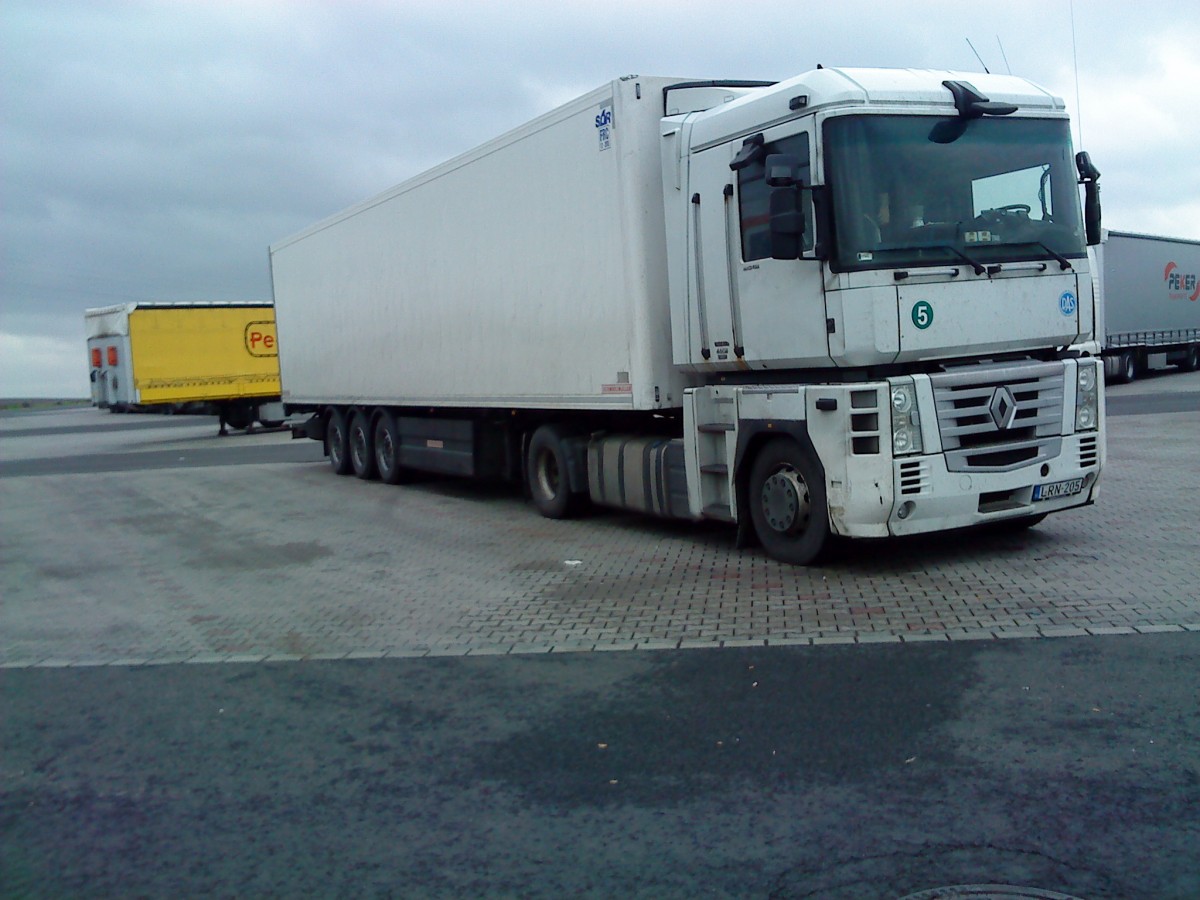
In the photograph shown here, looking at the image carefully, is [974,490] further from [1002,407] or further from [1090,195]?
[1090,195]

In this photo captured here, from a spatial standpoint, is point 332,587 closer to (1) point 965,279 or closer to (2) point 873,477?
(2) point 873,477

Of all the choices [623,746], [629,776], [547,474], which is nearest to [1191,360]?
[547,474]

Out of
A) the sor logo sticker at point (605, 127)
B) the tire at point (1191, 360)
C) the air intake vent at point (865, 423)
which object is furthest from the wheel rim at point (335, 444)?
the tire at point (1191, 360)

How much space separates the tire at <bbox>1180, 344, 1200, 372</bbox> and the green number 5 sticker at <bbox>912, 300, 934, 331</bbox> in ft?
116

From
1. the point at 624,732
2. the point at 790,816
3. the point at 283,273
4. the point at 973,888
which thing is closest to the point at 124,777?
the point at 624,732

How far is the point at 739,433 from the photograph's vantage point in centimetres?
991

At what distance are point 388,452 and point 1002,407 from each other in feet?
36.9

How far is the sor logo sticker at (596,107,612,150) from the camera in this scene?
11.1 m

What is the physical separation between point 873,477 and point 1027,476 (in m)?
1.43

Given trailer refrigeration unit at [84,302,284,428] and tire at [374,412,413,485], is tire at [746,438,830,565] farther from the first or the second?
trailer refrigeration unit at [84,302,284,428]

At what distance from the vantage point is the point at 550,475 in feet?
44.9

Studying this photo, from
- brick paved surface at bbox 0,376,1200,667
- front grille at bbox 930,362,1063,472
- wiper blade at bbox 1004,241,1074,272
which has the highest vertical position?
wiper blade at bbox 1004,241,1074,272

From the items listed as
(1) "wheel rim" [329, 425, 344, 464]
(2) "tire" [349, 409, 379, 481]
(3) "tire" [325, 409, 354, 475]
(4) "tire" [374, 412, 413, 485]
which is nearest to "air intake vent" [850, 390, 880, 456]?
(4) "tire" [374, 412, 413, 485]

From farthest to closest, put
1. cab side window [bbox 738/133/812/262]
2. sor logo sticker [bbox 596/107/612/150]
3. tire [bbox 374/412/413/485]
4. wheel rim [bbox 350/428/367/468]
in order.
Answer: wheel rim [bbox 350/428/367/468], tire [bbox 374/412/413/485], sor logo sticker [bbox 596/107/612/150], cab side window [bbox 738/133/812/262]
